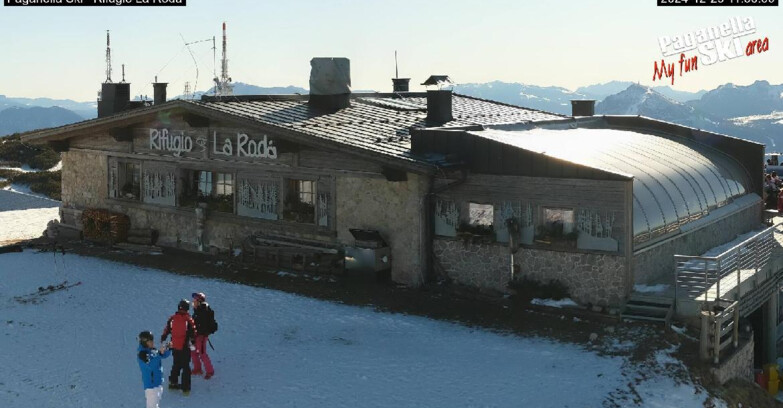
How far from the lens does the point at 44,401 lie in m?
14.6

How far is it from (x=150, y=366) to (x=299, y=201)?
37.2 ft

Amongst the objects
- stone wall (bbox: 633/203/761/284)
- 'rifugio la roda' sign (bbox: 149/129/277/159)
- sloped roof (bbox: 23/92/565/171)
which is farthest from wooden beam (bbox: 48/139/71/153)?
stone wall (bbox: 633/203/761/284)

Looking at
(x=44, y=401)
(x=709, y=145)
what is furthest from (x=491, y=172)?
(x=709, y=145)

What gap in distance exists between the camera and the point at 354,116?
26.9 meters

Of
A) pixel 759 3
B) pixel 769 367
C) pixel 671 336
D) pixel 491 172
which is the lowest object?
pixel 769 367

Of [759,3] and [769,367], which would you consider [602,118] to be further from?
[769,367]

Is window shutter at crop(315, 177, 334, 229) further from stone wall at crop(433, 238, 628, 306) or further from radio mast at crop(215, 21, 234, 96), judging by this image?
radio mast at crop(215, 21, 234, 96)

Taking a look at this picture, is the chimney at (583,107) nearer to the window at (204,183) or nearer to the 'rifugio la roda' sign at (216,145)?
the 'rifugio la roda' sign at (216,145)

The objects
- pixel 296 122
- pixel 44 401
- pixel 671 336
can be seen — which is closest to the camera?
pixel 44 401

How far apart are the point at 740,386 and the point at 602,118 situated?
17.4m

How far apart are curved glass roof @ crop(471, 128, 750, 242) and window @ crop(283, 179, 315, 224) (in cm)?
507

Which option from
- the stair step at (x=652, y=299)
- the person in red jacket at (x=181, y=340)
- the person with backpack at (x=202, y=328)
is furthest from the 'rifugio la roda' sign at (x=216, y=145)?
the stair step at (x=652, y=299)

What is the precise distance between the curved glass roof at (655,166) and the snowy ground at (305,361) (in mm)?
4800

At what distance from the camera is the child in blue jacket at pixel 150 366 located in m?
13.1
